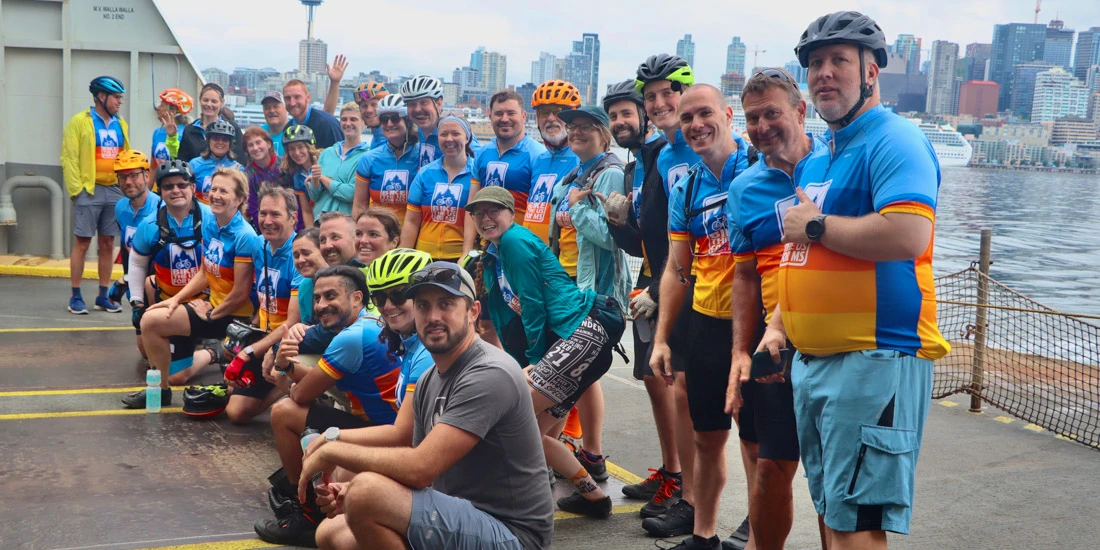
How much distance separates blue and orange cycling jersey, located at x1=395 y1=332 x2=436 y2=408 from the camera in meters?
4.39

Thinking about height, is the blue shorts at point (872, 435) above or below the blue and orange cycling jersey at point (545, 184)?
below

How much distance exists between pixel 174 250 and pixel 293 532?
12.9 ft

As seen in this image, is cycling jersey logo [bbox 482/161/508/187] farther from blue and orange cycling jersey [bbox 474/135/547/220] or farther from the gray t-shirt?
the gray t-shirt

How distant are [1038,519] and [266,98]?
8140 mm

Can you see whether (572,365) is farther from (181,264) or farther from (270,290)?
(181,264)

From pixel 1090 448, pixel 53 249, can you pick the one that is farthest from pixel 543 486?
pixel 53 249

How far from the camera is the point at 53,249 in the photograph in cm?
1329

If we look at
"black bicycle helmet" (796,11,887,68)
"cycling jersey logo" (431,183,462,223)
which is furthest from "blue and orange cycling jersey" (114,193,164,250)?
"black bicycle helmet" (796,11,887,68)

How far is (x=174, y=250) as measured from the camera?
8.08 m

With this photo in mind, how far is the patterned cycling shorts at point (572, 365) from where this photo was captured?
509 centimetres

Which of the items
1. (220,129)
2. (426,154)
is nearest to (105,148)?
(220,129)

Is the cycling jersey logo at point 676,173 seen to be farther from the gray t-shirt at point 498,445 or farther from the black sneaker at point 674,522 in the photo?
the gray t-shirt at point 498,445

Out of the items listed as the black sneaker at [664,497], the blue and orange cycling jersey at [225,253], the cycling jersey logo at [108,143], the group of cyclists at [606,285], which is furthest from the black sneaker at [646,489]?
the cycling jersey logo at [108,143]

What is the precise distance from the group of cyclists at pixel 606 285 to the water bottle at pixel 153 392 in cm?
15
